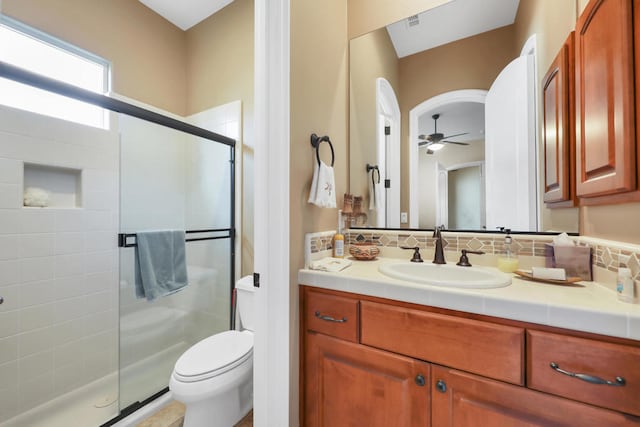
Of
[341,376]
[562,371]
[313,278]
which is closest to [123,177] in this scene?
[313,278]

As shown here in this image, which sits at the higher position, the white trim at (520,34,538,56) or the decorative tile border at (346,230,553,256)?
the white trim at (520,34,538,56)

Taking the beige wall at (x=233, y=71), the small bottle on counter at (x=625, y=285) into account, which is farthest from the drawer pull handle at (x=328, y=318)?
the beige wall at (x=233, y=71)

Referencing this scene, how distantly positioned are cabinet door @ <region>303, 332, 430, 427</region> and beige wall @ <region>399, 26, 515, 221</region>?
0.84m

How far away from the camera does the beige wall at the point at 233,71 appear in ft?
6.91

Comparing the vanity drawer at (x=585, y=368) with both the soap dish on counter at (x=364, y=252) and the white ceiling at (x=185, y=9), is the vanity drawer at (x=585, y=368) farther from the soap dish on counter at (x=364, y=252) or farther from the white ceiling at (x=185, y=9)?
the white ceiling at (x=185, y=9)

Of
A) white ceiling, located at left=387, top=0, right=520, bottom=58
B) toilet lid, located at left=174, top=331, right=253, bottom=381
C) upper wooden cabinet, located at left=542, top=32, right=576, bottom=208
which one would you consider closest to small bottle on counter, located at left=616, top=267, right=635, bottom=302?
upper wooden cabinet, located at left=542, top=32, right=576, bottom=208

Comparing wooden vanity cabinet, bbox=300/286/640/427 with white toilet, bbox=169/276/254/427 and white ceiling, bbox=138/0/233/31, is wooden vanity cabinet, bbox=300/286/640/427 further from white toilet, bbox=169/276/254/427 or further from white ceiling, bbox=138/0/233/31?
white ceiling, bbox=138/0/233/31

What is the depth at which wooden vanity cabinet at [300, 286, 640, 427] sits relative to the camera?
66 centimetres

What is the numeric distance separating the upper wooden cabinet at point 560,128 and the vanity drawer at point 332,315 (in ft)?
3.14

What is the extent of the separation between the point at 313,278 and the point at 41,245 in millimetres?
1832

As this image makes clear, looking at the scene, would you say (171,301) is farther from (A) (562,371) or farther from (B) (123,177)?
(A) (562,371)

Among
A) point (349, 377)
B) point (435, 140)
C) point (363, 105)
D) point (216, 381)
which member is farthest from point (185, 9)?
point (349, 377)

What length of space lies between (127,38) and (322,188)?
2256 mm

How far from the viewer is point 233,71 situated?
85.8 inches
